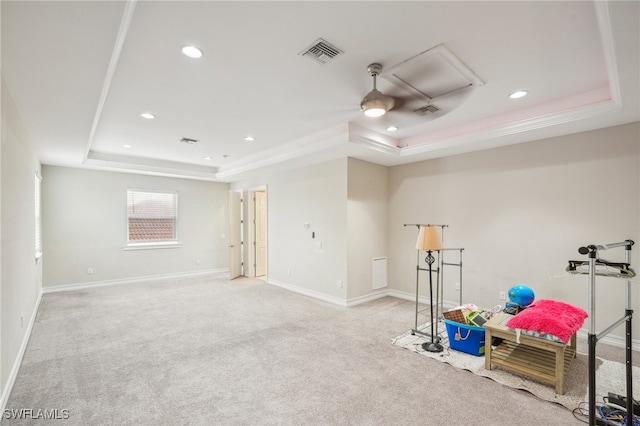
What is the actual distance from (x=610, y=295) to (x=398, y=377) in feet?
9.24

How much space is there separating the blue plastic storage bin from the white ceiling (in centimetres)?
240

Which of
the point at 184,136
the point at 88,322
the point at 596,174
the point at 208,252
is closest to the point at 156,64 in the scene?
the point at 184,136

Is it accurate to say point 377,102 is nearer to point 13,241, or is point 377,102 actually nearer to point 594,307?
point 594,307

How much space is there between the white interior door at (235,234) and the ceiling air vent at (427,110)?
4.96m

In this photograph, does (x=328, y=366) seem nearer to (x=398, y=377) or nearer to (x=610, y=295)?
(x=398, y=377)

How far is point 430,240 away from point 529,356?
1367 mm

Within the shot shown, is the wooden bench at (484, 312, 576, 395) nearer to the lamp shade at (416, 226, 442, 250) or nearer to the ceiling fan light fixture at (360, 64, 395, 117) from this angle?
the lamp shade at (416, 226, 442, 250)

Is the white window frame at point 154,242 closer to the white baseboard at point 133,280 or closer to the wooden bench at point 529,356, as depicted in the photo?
the white baseboard at point 133,280

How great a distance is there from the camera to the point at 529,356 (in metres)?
2.79

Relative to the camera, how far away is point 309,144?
4586 millimetres

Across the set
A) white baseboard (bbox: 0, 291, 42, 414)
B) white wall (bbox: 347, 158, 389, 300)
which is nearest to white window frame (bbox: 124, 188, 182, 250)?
white baseboard (bbox: 0, 291, 42, 414)

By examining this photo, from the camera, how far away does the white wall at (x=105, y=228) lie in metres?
5.83

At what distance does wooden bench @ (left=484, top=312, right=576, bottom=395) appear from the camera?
2.42 meters

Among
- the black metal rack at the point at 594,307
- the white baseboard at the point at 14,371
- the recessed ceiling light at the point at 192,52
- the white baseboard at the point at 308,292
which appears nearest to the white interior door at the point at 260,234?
A: the white baseboard at the point at 308,292
